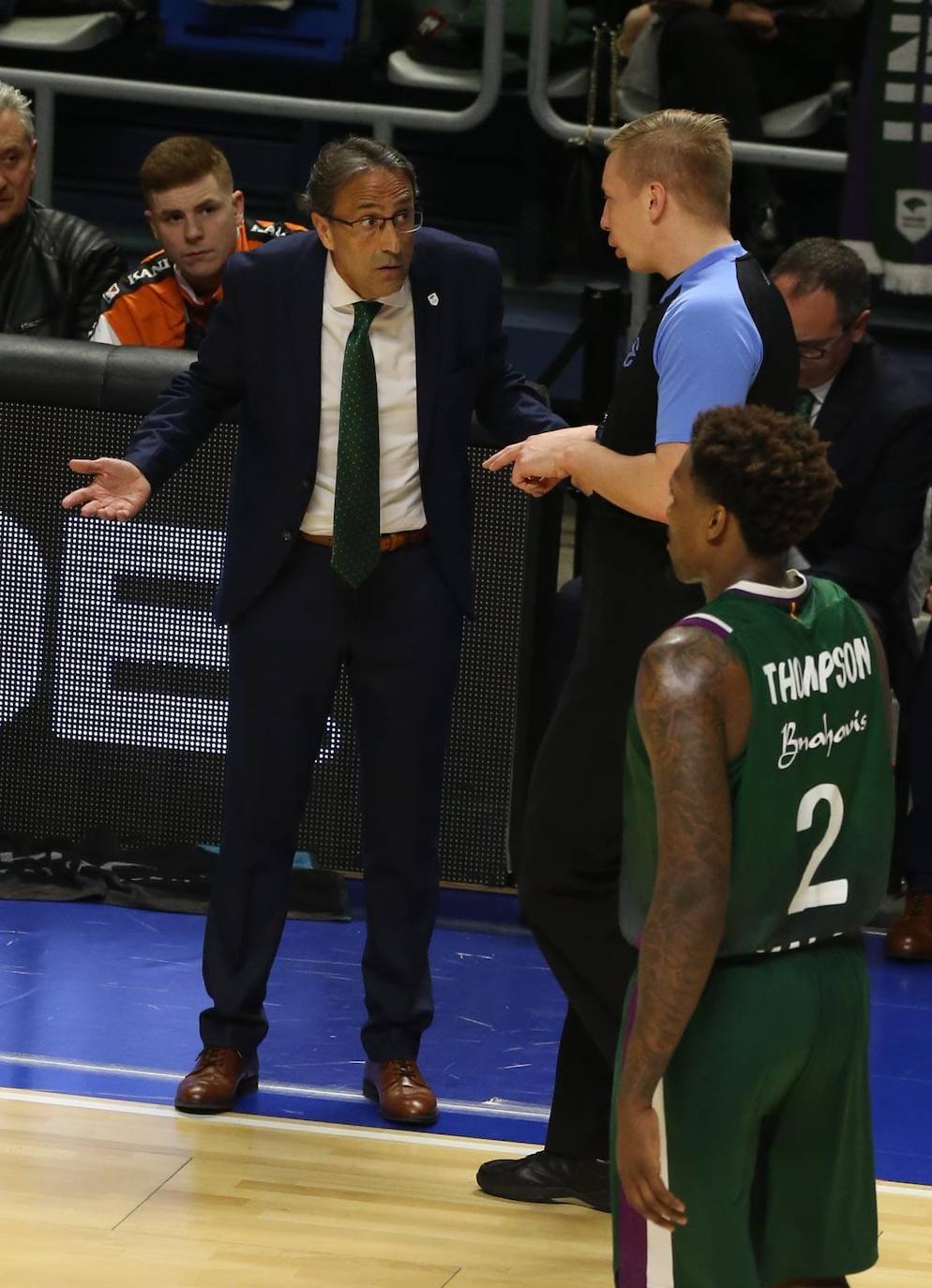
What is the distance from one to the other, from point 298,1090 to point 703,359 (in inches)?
75.5

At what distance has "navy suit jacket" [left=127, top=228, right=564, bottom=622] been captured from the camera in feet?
14.2

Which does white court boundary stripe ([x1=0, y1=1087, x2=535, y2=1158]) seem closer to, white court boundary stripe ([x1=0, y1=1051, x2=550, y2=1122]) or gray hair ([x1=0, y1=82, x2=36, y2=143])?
white court boundary stripe ([x1=0, y1=1051, x2=550, y2=1122])

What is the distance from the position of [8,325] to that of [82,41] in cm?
325

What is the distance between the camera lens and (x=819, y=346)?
5285 millimetres

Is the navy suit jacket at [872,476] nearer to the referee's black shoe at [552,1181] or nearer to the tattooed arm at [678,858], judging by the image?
the referee's black shoe at [552,1181]

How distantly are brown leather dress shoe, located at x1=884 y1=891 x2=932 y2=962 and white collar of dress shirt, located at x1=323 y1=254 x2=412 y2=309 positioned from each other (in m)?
2.29

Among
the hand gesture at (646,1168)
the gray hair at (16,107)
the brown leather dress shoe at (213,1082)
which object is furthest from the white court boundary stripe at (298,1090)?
the gray hair at (16,107)

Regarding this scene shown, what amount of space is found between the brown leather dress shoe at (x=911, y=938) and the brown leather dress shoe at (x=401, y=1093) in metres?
1.66

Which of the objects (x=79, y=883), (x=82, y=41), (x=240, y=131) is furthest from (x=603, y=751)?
(x=240, y=131)

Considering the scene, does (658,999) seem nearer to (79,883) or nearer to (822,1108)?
(822,1108)

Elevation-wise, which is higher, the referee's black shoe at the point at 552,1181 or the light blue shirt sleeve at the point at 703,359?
the light blue shirt sleeve at the point at 703,359

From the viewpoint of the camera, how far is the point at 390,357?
4375 mm

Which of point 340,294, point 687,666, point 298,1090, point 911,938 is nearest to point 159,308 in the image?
point 340,294

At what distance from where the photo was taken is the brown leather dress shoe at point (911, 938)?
18.3ft
